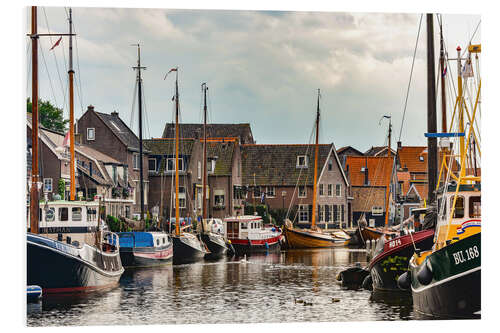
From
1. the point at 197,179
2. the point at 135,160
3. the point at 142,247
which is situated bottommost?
the point at 142,247

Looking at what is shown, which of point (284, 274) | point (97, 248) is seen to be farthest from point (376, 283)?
point (97, 248)

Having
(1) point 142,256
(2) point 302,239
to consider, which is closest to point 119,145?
(1) point 142,256

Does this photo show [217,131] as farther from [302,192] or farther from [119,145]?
[302,192]

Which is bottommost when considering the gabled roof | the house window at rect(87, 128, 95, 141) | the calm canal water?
the calm canal water

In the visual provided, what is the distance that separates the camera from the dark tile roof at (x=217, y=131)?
63.3 ft

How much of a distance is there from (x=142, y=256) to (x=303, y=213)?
34.7ft

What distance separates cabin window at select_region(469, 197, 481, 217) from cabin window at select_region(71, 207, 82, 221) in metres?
9.65

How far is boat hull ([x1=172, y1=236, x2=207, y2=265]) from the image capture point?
28.9m

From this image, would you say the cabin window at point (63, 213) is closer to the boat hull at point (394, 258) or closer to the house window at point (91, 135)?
the house window at point (91, 135)

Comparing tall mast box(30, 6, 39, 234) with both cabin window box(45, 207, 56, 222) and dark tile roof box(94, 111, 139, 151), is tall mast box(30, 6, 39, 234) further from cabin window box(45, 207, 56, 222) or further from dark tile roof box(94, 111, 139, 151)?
cabin window box(45, 207, 56, 222)

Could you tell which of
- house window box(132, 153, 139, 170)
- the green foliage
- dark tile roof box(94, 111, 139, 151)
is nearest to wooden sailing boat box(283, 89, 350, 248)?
house window box(132, 153, 139, 170)

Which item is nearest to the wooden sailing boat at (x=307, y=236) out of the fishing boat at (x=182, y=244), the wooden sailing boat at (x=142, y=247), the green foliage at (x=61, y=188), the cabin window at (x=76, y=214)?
the fishing boat at (x=182, y=244)

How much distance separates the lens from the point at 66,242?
18922 mm

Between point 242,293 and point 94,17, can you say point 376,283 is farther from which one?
point 94,17
